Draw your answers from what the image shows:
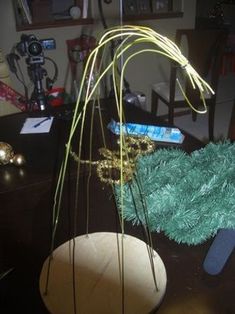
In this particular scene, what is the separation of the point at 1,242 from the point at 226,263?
46 cm

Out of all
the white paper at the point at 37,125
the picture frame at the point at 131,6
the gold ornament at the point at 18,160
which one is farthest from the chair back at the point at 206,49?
the gold ornament at the point at 18,160

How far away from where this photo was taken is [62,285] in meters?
0.51

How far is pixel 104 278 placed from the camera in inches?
20.6

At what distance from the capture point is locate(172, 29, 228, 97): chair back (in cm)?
221

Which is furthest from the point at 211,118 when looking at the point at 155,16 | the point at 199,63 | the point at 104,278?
the point at 104,278

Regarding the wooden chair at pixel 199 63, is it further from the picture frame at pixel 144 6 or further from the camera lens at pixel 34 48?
the camera lens at pixel 34 48

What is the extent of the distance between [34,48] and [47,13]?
873 mm

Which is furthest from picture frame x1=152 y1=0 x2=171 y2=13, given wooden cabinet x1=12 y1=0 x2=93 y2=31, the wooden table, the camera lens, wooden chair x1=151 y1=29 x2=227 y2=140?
the wooden table

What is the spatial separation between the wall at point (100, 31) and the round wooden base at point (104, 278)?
1.85 m

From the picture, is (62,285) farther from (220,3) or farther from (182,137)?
(220,3)

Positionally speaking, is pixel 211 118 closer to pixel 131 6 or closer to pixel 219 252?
pixel 131 6

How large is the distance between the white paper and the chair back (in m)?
1.25

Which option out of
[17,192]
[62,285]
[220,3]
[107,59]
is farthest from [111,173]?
[220,3]

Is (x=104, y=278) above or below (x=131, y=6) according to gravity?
below
